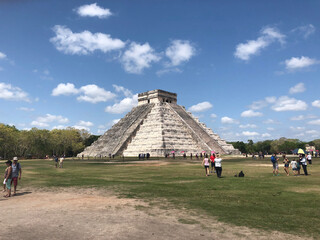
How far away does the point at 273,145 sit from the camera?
115 metres

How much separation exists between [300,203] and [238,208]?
7.14ft

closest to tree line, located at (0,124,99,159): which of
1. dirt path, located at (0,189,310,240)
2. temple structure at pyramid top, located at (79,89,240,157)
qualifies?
temple structure at pyramid top, located at (79,89,240,157)

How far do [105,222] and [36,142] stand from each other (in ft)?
212

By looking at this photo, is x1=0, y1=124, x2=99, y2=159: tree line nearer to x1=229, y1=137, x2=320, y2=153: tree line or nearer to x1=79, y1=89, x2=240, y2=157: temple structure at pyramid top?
x1=79, y1=89, x2=240, y2=157: temple structure at pyramid top

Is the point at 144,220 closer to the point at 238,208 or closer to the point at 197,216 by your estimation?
the point at 197,216

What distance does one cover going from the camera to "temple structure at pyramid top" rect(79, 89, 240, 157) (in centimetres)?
5049

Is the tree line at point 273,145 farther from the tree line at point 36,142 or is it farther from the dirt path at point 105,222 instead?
the dirt path at point 105,222

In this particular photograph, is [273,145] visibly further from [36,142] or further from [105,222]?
[105,222]

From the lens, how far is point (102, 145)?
59.4m

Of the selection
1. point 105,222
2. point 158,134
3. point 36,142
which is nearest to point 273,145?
point 158,134

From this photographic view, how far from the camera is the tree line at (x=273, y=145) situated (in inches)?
3987

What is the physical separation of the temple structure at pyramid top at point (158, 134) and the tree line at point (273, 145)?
44541 millimetres

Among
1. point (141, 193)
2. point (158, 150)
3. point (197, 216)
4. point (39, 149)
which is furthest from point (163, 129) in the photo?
point (197, 216)

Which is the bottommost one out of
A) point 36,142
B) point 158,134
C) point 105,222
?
point 105,222
